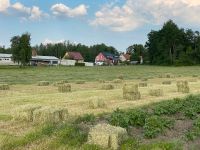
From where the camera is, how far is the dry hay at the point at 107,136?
973 cm

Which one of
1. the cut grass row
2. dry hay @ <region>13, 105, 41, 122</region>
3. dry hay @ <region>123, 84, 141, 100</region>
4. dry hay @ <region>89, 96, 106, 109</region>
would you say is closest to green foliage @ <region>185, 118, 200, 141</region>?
the cut grass row

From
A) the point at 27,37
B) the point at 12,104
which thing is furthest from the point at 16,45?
the point at 12,104

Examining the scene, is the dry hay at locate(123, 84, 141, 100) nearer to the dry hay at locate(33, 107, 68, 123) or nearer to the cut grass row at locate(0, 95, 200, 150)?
the cut grass row at locate(0, 95, 200, 150)

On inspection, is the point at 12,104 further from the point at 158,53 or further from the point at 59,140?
the point at 158,53

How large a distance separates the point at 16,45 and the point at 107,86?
82.3 m

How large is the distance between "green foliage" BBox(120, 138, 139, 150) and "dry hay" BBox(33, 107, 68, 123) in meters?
3.14

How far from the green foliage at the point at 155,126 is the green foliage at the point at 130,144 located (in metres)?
0.72

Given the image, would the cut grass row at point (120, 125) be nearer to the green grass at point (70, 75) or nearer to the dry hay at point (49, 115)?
the dry hay at point (49, 115)

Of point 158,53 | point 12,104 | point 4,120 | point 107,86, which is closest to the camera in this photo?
point 4,120

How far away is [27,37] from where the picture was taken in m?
109

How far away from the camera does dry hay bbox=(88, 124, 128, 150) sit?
9734 mm

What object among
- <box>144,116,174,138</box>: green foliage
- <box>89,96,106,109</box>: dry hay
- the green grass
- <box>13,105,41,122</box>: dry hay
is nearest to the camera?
<box>144,116,174,138</box>: green foliage

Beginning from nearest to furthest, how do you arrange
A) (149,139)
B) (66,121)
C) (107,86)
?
(149,139) < (66,121) < (107,86)

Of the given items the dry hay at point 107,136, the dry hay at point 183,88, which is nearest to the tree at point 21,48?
the dry hay at point 183,88
